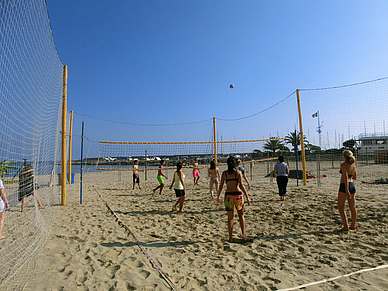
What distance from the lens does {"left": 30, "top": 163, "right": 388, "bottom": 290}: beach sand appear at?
2416mm

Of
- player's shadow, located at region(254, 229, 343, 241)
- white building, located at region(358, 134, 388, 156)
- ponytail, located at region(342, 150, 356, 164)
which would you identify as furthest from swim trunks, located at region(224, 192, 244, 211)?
white building, located at region(358, 134, 388, 156)

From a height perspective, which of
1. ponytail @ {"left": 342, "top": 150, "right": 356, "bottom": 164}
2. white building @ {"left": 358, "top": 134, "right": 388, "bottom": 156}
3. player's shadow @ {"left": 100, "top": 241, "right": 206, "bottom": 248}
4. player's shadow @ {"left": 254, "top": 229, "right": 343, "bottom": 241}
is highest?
white building @ {"left": 358, "top": 134, "right": 388, "bottom": 156}

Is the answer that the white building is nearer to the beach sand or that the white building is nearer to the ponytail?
the beach sand

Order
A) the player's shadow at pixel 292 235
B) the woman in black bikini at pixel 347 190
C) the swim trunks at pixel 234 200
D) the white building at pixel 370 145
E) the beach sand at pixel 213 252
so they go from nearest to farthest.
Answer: the beach sand at pixel 213 252 → the swim trunks at pixel 234 200 → the player's shadow at pixel 292 235 → the woman in black bikini at pixel 347 190 → the white building at pixel 370 145

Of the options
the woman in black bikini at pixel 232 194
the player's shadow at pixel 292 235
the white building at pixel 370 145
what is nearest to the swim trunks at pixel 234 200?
the woman in black bikini at pixel 232 194

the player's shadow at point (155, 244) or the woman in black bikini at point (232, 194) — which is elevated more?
the woman in black bikini at point (232, 194)

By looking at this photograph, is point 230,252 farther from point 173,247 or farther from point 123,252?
point 123,252

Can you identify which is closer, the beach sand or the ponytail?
the beach sand

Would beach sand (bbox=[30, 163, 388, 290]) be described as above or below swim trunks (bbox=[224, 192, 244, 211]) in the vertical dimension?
below

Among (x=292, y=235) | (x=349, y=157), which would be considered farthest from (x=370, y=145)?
(x=292, y=235)

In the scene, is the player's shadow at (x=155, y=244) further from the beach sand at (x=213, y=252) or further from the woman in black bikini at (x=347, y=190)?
the woman in black bikini at (x=347, y=190)

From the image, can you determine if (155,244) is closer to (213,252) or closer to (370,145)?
(213,252)

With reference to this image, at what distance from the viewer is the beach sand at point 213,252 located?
7.93 ft

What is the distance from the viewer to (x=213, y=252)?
125 inches
